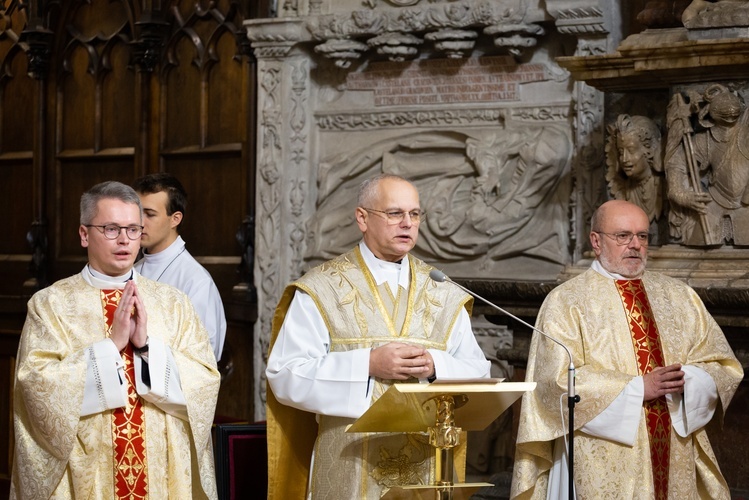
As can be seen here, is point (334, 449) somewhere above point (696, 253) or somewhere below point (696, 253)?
below

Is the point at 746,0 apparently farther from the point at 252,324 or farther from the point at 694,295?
the point at 252,324

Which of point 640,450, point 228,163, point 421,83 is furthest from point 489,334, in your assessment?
point 640,450

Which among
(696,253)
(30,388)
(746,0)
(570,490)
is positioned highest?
(746,0)

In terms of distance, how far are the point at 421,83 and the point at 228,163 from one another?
1.62 metres

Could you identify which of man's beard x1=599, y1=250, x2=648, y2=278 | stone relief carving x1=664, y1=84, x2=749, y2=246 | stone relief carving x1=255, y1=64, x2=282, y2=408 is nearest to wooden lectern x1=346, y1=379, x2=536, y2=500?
man's beard x1=599, y1=250, x2=648, y2=278

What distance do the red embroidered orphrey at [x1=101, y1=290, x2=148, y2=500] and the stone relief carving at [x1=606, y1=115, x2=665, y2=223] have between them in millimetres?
3050

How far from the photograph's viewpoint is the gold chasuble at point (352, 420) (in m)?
4.89

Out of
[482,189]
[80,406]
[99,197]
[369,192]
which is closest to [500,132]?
[482,189]

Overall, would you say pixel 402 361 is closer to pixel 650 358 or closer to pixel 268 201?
pixel 650 358

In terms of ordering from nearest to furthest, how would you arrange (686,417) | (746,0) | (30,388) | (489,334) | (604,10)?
(30,388) < (686,417) < (746,0) < (604,10) < (489,334)

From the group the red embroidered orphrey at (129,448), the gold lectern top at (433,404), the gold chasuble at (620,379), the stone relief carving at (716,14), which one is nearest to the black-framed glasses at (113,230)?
the red embroidered orphrey at (129,448)

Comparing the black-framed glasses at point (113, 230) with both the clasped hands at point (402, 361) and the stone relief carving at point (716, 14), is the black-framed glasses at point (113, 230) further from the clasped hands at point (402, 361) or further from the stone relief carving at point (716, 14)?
the stone relief carving at point (716, 14)

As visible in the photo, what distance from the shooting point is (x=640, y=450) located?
4.95m

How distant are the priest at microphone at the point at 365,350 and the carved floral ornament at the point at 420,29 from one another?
303 cm
